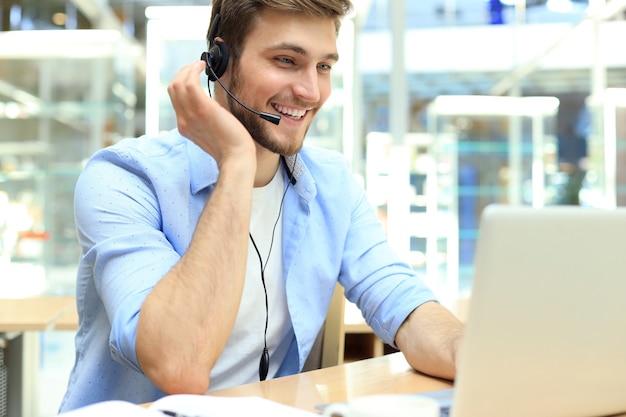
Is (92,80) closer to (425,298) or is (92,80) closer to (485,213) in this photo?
(425,298)

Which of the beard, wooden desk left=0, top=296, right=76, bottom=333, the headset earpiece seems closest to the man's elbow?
the beard

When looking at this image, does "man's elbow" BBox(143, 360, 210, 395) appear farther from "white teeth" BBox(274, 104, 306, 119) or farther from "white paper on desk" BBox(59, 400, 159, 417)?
"white teeth" BBox(274, 104, 306, 119)

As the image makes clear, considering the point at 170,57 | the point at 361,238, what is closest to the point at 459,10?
the point at 170,57

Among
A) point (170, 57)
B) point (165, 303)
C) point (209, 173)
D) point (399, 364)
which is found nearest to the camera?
point (165, 303)

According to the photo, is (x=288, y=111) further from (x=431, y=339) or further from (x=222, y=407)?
(x=222, y=407)

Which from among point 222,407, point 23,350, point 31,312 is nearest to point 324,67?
point 222,407

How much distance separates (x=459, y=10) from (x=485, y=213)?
17.8ft

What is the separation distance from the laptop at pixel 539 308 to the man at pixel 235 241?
0.39 m

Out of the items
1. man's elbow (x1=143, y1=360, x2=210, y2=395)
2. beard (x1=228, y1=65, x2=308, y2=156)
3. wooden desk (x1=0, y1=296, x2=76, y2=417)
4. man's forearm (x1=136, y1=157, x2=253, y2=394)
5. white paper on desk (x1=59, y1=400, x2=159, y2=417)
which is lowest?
wooden desk (x1=0, y1=296, x2=76, y2=417)

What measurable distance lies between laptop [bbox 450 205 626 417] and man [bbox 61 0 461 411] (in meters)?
0.39

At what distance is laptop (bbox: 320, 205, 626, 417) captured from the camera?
721mm

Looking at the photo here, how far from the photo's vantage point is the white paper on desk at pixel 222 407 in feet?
2.85

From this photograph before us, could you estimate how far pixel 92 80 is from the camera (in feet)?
17.6

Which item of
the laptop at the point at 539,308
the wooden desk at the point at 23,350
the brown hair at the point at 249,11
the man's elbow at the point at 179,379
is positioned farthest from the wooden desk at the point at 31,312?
the laptop at the point at 539,308
